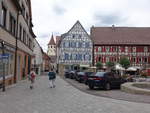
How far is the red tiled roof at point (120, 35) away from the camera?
53844mm

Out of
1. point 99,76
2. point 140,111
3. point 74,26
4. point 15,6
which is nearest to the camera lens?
point 140,111

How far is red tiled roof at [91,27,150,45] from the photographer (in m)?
53.8

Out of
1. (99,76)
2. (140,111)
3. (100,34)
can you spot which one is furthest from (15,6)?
(100,34)

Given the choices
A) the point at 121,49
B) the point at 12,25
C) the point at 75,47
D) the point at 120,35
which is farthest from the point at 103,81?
the point at 120,35

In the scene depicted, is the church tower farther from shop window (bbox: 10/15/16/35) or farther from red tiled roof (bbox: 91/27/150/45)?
shop window (bbox: 10/15/16/35)

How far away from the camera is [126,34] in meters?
56.0

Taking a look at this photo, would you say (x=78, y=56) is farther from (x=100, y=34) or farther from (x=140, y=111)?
(x=140, y=111)

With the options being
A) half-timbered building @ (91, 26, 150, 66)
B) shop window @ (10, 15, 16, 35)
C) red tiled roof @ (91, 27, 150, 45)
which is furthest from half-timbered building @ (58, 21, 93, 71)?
shop window @ (10, 15, 16, 35)

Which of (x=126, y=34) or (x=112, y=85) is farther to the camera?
(x=126, y=34)

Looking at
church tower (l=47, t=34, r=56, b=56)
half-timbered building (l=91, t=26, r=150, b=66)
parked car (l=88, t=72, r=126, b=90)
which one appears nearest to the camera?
parked car (l=88, t=72, r=126, b=90)

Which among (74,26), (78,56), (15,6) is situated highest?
(74,26)

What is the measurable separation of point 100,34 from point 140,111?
48.2 metres

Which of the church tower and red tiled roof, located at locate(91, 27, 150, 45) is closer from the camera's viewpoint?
red tiled roof, located at locate(91, 27, 150, 45)

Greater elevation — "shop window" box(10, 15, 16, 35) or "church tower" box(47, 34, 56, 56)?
"church tower" box(47, 34, 56, 56)
